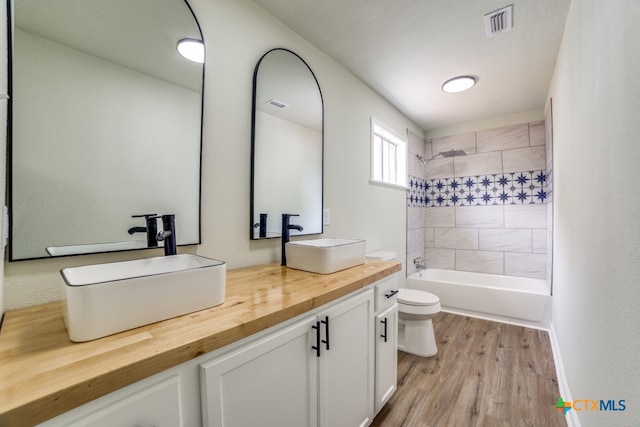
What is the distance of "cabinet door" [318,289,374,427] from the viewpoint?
1118 millimetres

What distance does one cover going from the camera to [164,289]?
0.79 m

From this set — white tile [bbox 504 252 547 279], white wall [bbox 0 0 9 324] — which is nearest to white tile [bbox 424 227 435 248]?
white tile [bbox 504 252 547 279]

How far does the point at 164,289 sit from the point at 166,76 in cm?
98

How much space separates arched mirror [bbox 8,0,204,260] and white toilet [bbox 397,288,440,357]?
5.96 feet

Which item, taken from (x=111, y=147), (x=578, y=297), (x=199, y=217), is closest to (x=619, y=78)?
(x=578, y=297)

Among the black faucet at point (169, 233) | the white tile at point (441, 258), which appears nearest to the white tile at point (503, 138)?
the white tile at point (441, 258)

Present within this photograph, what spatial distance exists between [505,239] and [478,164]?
105 cm

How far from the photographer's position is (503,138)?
352 centimetres

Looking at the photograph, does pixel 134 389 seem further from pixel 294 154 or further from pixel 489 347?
pixel 489 347

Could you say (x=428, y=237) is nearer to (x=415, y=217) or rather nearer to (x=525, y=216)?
(x=415, y=217)

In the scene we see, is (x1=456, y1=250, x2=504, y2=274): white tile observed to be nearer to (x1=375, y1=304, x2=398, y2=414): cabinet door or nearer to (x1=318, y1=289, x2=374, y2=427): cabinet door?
(x1=375, y1=304, x2=398, y2=414): cabinet door

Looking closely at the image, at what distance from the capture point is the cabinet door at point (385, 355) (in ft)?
4.86

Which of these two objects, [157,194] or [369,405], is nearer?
[157,194]

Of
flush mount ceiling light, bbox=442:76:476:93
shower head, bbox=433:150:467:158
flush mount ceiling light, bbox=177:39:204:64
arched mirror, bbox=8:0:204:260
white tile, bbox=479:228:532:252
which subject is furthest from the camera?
shower head, bbox=433:150:467:158
